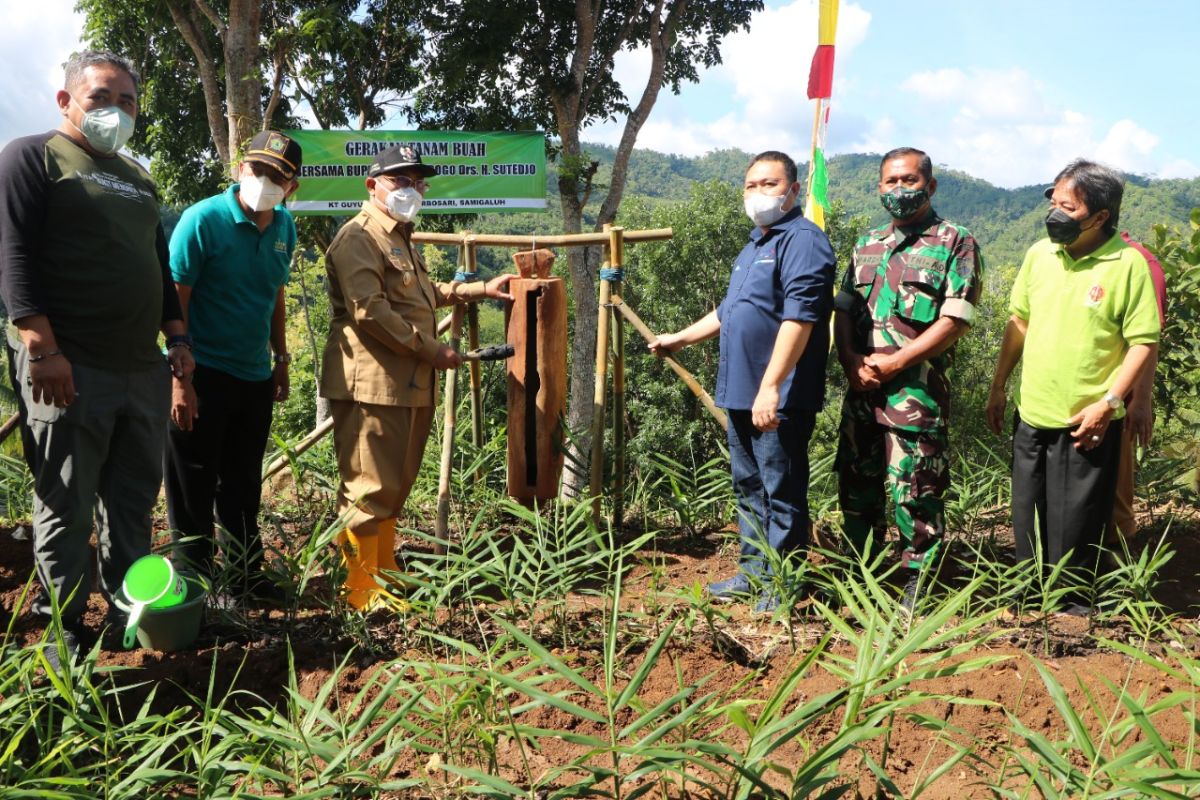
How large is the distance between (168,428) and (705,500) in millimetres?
2257

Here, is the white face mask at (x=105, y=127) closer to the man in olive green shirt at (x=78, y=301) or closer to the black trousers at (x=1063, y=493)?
the man in olive green shirt at (x=78, y=301)

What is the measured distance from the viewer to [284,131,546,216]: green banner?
674 centimetres

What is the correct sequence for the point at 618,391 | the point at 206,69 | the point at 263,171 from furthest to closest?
the point at 206,69 < the point at 618,391 < the point at 263,171

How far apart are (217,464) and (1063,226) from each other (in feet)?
10.3

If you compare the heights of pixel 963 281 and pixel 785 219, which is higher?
pixel 785 219

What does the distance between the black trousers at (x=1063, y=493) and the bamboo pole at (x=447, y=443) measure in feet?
7.41

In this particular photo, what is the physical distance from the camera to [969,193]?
109m

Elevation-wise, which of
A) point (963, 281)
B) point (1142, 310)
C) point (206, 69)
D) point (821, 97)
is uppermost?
point (206, 69)

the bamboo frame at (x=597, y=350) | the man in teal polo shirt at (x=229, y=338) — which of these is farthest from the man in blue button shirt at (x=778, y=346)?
the man in teal polo shirt at (x=229, y=338)

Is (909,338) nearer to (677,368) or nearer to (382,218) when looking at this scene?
(677,368)

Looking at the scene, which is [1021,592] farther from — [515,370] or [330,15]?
[330,15]

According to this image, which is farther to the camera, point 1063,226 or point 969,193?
point 969,193

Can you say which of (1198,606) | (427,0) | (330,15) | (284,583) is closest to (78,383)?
Result: (284,583)

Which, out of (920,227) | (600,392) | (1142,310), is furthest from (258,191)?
(1142,310)
